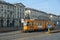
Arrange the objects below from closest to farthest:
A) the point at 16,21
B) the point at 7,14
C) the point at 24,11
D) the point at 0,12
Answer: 1. the point at 0,12
2. the point at 7,14
3. the point at 16,21
4. the point at 24,11

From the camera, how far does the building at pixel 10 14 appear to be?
76.9 meters

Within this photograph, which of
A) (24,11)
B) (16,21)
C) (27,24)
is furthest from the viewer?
(24,11)

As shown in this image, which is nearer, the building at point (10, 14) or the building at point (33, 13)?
the building at point (10, 14)

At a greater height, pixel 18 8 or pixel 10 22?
pixel 18 8

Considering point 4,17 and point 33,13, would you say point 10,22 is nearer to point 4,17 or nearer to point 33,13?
point 4,17

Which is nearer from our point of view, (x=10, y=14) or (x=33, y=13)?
(x=10, y=14)

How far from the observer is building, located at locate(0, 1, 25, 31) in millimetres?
76875

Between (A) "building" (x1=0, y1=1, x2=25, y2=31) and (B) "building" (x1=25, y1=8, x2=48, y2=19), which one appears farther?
(B) "building" (x1=25, y1=8, x2=48, y2=19)

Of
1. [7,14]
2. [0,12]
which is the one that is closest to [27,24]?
[0,12]

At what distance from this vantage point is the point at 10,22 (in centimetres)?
8219

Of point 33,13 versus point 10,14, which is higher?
point 10,14

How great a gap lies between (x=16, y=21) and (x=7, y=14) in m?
8.10

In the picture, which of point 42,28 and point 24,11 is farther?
point 24,11

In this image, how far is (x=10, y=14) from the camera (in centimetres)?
8269
